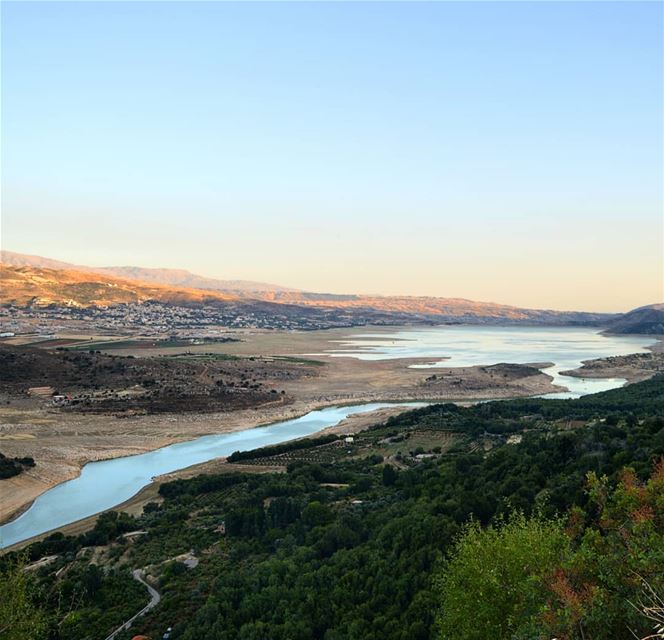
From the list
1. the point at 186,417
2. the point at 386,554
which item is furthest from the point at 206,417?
the point at 386,554

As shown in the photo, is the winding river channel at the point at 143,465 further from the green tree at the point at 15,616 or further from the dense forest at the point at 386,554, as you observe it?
the green tree at the point at 15,616

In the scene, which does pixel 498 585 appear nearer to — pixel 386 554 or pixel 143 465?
pixel 386 554

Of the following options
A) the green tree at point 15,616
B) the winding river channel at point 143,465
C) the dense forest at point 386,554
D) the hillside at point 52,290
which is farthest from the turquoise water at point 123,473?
the hillside at point 52,290

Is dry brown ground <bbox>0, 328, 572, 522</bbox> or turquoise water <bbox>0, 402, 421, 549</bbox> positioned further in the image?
dry brown ground <bbox>0, 328, 572, 522</bbox>

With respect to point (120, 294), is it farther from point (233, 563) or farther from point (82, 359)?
point (233, 563)

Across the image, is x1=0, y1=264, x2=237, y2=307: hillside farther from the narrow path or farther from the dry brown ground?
the narrow path

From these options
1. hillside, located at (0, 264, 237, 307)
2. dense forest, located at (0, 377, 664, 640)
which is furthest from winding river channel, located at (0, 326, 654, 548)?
hillside, located at (0, 264, 237, 307)


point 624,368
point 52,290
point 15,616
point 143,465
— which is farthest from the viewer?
point 52,290
